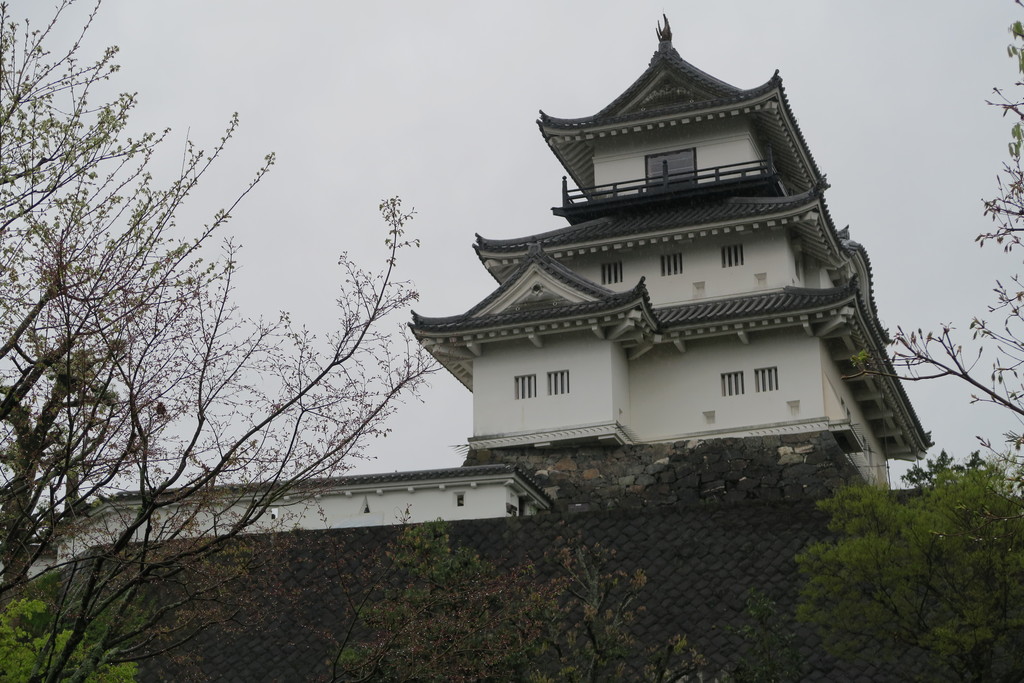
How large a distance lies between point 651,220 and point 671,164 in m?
1.99

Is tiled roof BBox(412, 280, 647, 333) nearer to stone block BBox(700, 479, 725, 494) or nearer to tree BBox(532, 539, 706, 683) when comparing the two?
stone block BBox(700, 479, 725, 494)

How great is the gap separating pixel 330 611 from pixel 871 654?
781 cm

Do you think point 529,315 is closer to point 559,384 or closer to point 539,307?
point 539,307

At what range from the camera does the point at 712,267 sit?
26188mm

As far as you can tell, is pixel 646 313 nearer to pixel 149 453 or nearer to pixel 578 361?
pixel 578 361

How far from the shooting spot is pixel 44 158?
8812mm

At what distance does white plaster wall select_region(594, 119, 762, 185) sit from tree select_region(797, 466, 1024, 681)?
49.9 ft

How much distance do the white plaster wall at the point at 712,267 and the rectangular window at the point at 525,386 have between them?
3658 millimetres

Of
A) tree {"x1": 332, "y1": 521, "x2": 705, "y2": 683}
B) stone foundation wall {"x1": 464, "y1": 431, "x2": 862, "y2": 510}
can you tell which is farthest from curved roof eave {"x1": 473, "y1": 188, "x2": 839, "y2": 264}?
tree {"x1": 332, "y1": 521, "x2": 705, "y2": 683}

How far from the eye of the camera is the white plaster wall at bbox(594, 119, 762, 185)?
90.8ft

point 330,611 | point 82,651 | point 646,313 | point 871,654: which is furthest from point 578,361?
point 82,651

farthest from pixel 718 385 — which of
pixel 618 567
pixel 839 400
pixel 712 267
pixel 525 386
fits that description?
pixel 618 567

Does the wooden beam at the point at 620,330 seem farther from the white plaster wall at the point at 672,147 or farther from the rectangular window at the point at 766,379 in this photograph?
the white plaster wall at the point at 672,147

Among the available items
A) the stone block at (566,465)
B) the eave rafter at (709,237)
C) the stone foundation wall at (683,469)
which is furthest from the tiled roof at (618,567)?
the eave rafter at (709,237)
